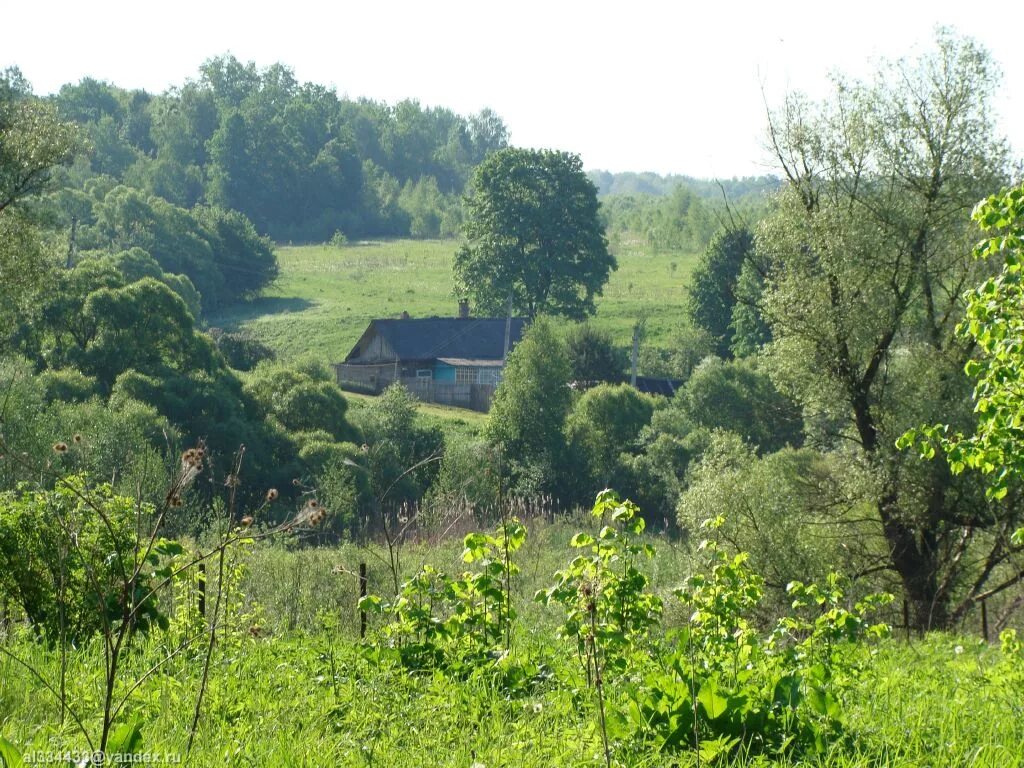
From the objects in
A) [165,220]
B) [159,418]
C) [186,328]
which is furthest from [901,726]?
[165,220]

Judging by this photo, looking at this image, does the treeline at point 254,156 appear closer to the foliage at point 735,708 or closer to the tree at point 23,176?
the tree at point 23,176

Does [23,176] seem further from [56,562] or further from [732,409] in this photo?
[732,409]

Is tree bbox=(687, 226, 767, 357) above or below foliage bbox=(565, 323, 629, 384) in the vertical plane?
above

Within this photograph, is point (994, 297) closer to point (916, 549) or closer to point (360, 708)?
point (360, 708)

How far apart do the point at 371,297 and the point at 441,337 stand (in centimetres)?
1388

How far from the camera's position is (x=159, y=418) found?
26766 millimetres

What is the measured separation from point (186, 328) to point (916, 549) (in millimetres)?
21287

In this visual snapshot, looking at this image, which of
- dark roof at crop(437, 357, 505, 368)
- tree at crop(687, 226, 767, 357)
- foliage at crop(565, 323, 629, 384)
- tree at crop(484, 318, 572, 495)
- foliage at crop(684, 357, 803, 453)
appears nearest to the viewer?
tree at crop(484, 318, 572, 495)

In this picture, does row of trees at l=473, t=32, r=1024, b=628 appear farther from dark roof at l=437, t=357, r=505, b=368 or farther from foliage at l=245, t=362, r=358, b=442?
dark roof at l=437, t=357, r=505, b=368

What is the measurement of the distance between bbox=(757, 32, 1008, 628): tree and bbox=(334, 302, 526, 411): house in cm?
3244

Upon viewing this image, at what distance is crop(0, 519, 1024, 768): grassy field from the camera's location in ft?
13.7

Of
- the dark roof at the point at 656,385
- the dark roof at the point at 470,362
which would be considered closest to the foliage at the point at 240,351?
the dark roof at the point at 470,362

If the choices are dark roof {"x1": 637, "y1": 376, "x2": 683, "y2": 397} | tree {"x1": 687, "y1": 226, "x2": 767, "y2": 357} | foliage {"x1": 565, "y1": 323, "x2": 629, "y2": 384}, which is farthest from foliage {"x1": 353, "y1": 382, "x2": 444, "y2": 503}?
tree {"x1": 687, "y1": 226, "x2": 767, "y2": 357}

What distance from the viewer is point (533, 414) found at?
34.3m
